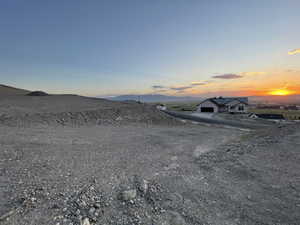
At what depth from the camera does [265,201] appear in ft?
10.8

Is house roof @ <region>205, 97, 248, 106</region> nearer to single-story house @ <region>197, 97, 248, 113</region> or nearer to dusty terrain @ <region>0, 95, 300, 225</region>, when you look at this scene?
single-story house @ <region>197, 97, 248, 113</region>

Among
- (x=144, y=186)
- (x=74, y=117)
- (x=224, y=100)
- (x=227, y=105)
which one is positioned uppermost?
(x=224, y=100)

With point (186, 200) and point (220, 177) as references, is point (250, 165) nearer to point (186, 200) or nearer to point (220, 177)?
point (220, 177)

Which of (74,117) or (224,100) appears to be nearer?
(74,117)

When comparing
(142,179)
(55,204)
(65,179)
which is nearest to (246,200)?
(142,179)

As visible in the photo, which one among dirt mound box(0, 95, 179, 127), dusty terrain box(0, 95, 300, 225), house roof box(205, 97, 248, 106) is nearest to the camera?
dusty terrain box(0, 95, 300, 225)

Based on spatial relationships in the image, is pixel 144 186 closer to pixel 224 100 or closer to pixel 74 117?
pixel 74 117

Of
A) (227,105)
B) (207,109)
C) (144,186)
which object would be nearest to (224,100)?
(227,105)

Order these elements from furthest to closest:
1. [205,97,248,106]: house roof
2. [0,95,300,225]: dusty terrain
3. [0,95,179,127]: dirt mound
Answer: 1. [205,97,248,106]: house roof
2. [0,95,179,127]: dirt mound
3. [0,95,300,225]: dusty terrain

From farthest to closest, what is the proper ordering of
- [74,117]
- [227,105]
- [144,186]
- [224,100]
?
[224,100] → [227,105] → [74,117] → [144,186]

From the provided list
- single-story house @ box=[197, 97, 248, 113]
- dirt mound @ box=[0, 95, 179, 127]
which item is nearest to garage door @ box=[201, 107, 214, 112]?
single-story house @ box=[197, 97, 248, 113]

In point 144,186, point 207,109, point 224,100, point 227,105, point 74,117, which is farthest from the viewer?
point 224,100

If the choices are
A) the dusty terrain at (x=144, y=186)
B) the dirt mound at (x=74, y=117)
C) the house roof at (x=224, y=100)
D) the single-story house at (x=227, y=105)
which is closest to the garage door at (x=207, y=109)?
the single-story house at (x=227, y=105)

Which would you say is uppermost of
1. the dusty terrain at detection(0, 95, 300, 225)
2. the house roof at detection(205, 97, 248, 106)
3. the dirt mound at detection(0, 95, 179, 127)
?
the house roof at detection(205, 97, 248, 106)
